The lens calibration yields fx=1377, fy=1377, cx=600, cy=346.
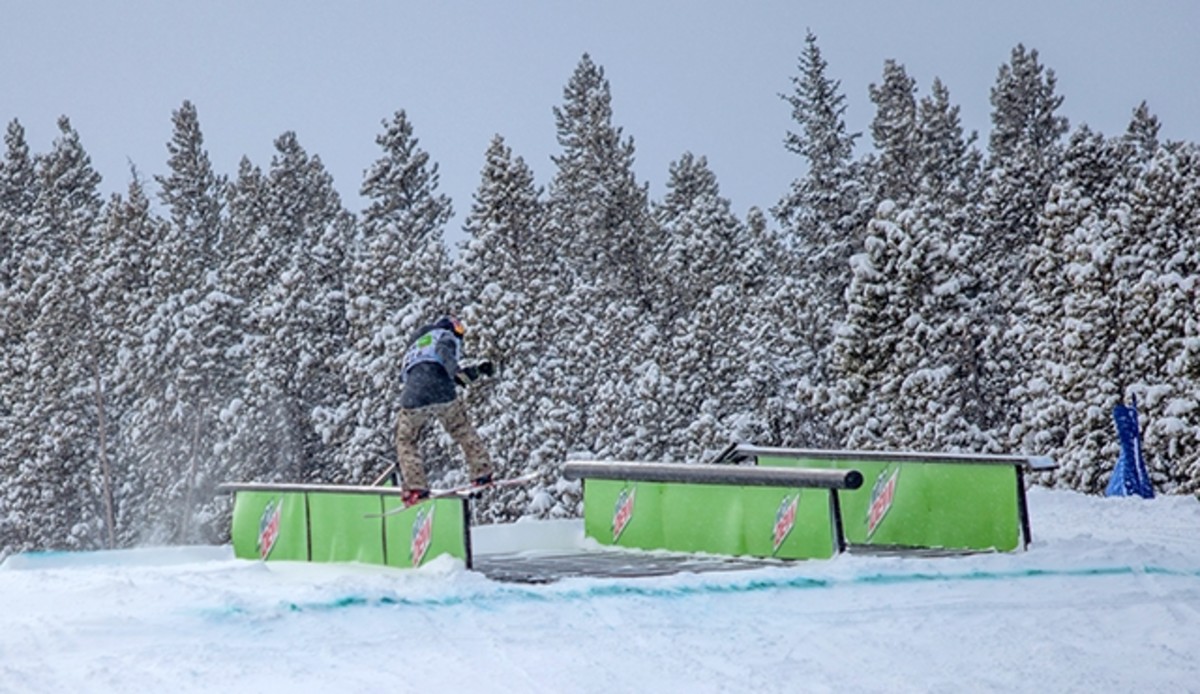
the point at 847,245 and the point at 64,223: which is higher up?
the point at 64,223

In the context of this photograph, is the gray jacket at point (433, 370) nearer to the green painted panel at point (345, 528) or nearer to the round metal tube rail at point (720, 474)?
the green painted panel at point (345, 528)

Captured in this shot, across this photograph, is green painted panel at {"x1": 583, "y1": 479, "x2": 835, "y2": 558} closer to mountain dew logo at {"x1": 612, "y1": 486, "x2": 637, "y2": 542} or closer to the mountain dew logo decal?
mountain dew logo at {"x1": 612, "y1": 486, "x2": 637, "y2": 542}

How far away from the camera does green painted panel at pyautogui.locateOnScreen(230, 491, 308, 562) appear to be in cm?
1553

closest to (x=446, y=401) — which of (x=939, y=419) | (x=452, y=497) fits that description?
(x=452, y=497)

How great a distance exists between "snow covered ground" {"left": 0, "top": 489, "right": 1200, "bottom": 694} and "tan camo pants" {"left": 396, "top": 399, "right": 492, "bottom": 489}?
3.97 feet

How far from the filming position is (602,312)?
1975 inches

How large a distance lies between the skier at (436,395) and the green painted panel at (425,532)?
0.27 m

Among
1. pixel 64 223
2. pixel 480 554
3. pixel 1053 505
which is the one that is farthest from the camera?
pixel 64 223

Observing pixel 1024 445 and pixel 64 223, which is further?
pixel 64 223

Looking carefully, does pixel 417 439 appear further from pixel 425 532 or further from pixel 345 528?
pixel 345 528

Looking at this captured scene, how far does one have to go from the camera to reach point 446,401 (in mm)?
13219

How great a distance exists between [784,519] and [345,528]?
4856 millimetres

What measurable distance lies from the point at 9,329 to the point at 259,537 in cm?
4042

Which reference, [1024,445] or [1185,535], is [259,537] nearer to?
[1185,535]
